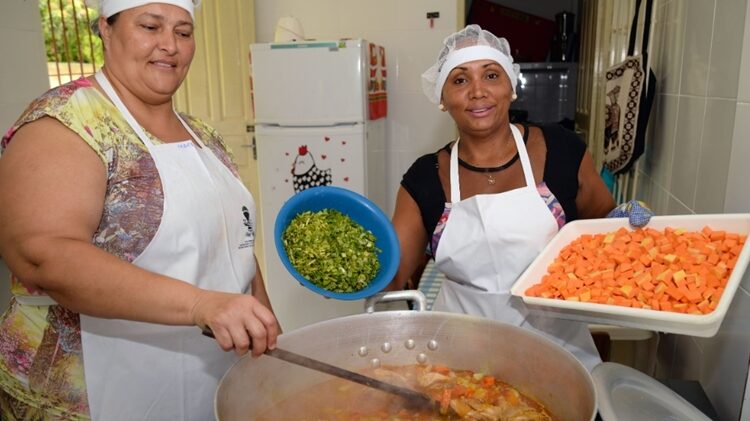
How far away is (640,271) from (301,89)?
239cm

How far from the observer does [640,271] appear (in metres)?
1.09

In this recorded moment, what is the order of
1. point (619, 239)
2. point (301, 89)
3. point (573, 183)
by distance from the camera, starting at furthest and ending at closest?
point (301, 89) < point (573, 183) < point (619, 239)

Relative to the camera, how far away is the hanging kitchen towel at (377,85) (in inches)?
128

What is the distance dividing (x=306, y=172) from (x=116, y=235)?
2.19m

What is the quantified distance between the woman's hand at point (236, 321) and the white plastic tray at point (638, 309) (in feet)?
1.64

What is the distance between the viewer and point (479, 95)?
58.7 inches

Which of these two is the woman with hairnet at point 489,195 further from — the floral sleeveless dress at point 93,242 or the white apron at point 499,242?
the floral sleeveless dress at point 93,242

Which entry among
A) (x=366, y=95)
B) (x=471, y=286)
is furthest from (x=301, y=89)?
(x=471, y=286)

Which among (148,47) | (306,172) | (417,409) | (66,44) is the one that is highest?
(66,44)

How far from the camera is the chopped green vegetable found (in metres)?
1.26

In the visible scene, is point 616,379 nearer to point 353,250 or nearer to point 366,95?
point 353,250

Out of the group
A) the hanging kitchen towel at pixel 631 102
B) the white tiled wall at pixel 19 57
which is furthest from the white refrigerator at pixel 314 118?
the hanging kitchen towel at pixel 631 102

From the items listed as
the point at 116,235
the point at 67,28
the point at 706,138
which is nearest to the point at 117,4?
the point at 116,235

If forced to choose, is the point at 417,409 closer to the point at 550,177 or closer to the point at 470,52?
the point at 550,177
